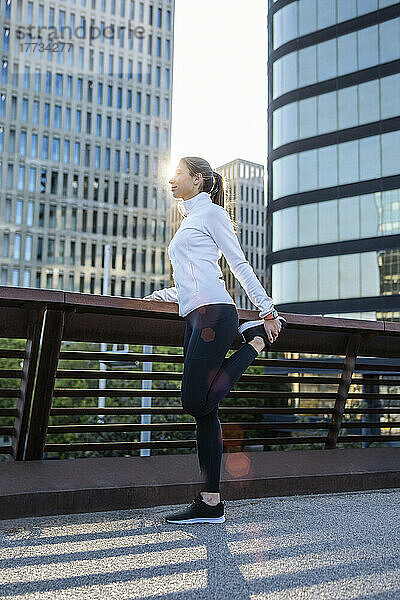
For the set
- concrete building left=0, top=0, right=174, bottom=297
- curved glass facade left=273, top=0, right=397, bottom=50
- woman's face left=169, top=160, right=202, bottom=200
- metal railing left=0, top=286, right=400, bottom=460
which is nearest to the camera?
woman's face left=169, top=160, right=202, bottom=200

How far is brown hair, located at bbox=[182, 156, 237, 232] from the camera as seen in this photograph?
154 inches

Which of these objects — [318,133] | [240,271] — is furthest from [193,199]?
[318,133]

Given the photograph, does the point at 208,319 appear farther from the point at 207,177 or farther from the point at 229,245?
the point at 207,177

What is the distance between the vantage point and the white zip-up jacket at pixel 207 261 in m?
3.64

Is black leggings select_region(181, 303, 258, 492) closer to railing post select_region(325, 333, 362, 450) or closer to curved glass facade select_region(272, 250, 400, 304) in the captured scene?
railing post select_region(325, 333, 362, 450)

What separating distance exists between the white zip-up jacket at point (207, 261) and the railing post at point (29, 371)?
95 centimetres

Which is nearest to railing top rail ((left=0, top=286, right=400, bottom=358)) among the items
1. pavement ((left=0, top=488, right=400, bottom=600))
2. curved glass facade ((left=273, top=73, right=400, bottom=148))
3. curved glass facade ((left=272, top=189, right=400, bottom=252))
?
pavement ((left=0, top=488, right=400, bottom=600))

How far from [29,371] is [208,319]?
1244 mm

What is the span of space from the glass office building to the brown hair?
35044mm

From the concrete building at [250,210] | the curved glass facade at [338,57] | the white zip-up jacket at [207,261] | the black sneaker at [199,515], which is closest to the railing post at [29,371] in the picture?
the white zip-up jacket at [207,261]

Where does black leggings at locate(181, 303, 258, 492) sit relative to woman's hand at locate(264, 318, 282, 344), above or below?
below

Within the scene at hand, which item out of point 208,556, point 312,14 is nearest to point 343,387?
point 208,556

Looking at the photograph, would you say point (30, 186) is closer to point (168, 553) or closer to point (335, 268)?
point (335, 268)

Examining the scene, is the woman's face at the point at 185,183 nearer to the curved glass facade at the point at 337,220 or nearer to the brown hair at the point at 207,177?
the brown hair at the point at 207,177
